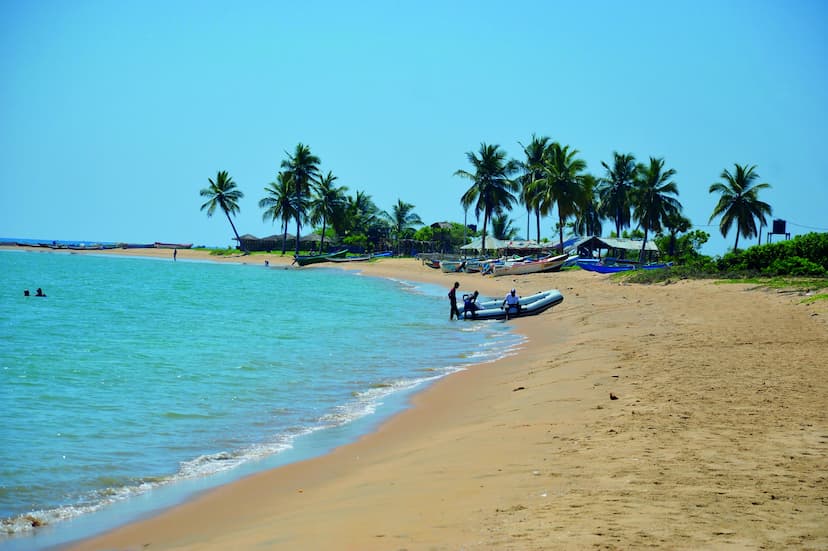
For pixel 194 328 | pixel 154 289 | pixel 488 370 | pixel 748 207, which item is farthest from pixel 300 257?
pixel 488 370

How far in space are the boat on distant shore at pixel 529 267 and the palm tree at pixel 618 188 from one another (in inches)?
852

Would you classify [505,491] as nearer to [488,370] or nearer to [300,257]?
[488,370]

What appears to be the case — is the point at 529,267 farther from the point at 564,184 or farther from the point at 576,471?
the point at 576,471

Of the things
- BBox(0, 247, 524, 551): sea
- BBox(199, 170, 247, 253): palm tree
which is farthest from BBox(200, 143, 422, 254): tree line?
BBox(0, 247, 524, 551): sea

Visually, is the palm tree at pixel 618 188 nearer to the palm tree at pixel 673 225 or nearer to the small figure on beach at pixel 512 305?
the palm tree at pixel 673 225

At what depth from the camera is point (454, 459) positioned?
7371mm

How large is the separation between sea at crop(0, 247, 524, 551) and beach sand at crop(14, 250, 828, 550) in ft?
2.53

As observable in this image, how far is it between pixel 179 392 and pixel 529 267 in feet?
130

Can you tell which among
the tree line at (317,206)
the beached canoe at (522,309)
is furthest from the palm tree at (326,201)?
the beached canoe at (522,309)

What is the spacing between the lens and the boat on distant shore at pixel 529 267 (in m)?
51.0

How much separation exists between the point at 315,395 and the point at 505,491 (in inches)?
303

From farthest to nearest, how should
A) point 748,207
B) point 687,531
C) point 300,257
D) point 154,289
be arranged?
point 300,257 < point 748,207 < point 154,289 < point 687,531

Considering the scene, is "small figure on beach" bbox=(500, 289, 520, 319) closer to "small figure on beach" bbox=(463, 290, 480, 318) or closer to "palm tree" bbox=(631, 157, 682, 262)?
"small figure on beach" bbox=(463, 290, 480, 318)

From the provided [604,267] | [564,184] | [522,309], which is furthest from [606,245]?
[522,309]
